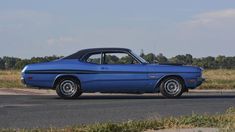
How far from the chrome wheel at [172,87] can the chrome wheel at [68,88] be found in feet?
8.77

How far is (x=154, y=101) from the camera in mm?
16484

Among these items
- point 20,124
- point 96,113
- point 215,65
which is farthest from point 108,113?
point 215,65

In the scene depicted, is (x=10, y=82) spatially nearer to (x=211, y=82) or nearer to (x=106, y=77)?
(x=211, y=82)

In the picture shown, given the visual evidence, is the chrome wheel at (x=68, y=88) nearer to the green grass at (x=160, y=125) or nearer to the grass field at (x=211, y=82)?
the green grass at (x=160, y=125)

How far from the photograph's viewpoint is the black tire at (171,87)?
17703mm

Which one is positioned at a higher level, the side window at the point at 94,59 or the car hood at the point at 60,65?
the side window at the point at 94,59

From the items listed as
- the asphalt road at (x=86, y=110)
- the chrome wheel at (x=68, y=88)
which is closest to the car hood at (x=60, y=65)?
the chrome wheel at (x=68, y=88)

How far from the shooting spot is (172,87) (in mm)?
17766

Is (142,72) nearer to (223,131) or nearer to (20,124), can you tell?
(20,124)

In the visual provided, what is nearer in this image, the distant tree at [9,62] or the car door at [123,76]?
the car door at [123,76]

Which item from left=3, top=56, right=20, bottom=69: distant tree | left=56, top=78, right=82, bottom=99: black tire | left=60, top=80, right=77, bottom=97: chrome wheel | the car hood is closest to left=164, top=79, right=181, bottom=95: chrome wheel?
the car hood

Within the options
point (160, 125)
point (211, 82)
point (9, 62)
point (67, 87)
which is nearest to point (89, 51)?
point (67, 87)

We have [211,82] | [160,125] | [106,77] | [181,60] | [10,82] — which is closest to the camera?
[160,125]

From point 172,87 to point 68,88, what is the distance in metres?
3.03
